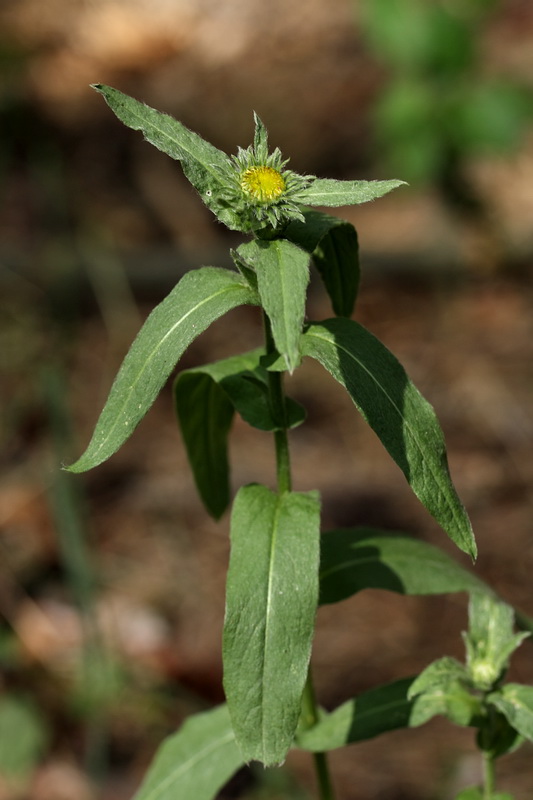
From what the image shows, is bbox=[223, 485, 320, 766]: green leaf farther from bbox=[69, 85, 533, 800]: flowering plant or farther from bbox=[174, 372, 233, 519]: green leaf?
bbox=[174, 372, 233, 519]: green leaf

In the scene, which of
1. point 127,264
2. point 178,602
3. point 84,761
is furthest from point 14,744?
point 127,264

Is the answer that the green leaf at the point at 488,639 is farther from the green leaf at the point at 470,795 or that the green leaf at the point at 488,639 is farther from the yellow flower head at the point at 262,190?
the yellow flower head at the point at 262,190

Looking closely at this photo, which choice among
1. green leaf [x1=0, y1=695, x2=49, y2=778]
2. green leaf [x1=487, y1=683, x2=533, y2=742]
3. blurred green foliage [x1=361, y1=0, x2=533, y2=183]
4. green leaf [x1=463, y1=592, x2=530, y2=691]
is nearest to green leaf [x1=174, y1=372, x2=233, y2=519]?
green leaf [x1=463, y1=592, x2=530, y2=691]

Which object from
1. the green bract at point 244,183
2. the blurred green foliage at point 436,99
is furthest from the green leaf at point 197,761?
the blurred green foliage at point 436,99

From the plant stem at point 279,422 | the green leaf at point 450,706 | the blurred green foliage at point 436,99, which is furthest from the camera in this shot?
the blurred green foliage at point 436,99

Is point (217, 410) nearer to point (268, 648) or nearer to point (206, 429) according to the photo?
point (206, 429)

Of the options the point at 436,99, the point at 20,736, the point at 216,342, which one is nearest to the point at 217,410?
the point at 20,736
